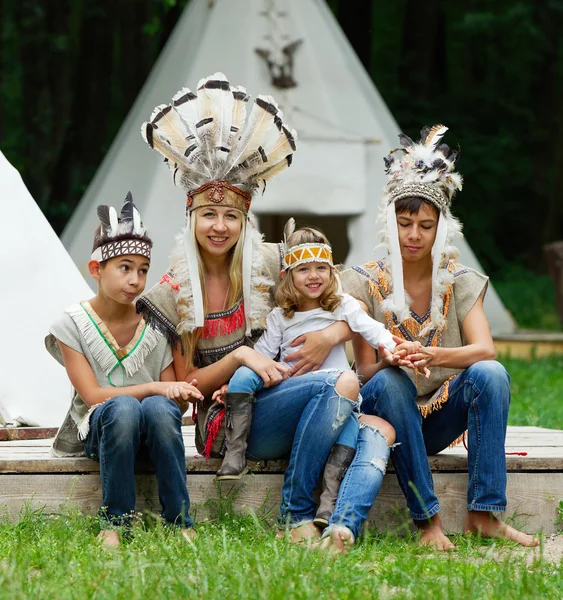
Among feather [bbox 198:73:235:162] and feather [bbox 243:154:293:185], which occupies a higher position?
feather [bbox 198:73:235:162]

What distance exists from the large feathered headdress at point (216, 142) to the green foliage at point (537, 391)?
2561 millimetres

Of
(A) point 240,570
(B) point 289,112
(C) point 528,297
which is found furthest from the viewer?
(C) point 528,297

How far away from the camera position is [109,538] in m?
2.95

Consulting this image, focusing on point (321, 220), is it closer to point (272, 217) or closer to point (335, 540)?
point (272, 217)

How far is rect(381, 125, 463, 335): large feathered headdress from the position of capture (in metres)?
3.43

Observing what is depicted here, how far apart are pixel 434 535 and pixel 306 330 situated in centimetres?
74

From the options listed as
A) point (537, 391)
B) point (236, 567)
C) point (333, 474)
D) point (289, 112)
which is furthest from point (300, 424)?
point (289, 112)

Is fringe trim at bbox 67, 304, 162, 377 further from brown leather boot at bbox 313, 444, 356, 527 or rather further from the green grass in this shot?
brown leather boot at bbox 313, 444, 356, 527

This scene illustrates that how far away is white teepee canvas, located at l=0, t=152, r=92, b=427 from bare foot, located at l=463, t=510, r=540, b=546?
1.90m

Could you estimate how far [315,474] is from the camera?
3127mm

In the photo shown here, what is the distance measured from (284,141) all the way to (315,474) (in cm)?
110

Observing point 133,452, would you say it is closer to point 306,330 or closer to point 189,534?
point 189,534

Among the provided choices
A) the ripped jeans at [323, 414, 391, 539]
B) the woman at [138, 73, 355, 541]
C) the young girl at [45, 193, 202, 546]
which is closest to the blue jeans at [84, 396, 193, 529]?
the young girl at [45, 193, 202, 546]

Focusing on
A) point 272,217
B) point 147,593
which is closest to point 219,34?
point 272,217
